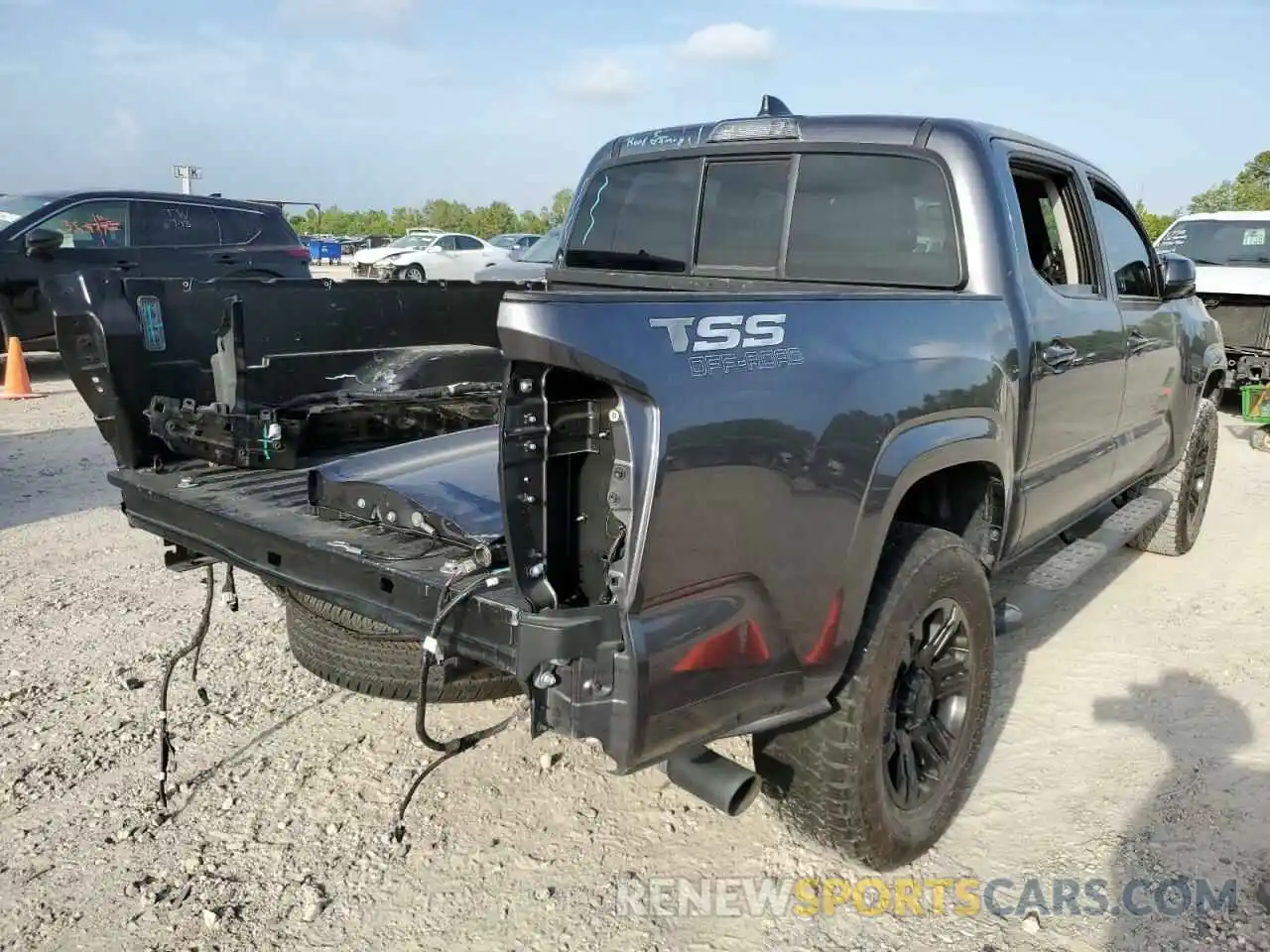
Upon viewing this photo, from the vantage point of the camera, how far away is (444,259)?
2703 cm

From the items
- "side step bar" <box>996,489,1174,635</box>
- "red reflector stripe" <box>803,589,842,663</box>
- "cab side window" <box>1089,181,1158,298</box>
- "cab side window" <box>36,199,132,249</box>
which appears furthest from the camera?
"cab side window" <box>36,199,132,249</box>

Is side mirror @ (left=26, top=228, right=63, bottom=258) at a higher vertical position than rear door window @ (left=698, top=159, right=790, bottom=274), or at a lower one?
lower

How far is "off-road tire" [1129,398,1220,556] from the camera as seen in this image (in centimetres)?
566

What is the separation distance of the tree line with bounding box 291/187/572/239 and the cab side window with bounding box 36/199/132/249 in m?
46.1

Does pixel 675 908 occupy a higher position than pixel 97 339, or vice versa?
pixel 97 339

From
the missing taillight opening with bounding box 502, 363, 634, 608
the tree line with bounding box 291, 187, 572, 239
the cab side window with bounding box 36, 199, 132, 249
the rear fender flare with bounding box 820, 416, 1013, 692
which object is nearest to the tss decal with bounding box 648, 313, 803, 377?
the missing taillight opening with bounding box 502, 363, 634, 608

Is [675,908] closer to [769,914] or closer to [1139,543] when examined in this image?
[769,914]

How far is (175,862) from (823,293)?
7.74 ft

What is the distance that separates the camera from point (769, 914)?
2715 mm

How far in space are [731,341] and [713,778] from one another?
3.25 feet

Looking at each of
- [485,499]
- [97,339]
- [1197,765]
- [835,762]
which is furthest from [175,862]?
[1197,765]

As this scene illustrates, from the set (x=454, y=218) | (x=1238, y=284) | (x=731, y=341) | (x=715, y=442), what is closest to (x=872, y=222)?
(x=731, y=341)

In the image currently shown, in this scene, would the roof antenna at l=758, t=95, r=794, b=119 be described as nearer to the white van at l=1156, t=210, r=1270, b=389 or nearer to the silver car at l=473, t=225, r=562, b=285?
the white van at l=1156, t=210, r=1270, b=389
